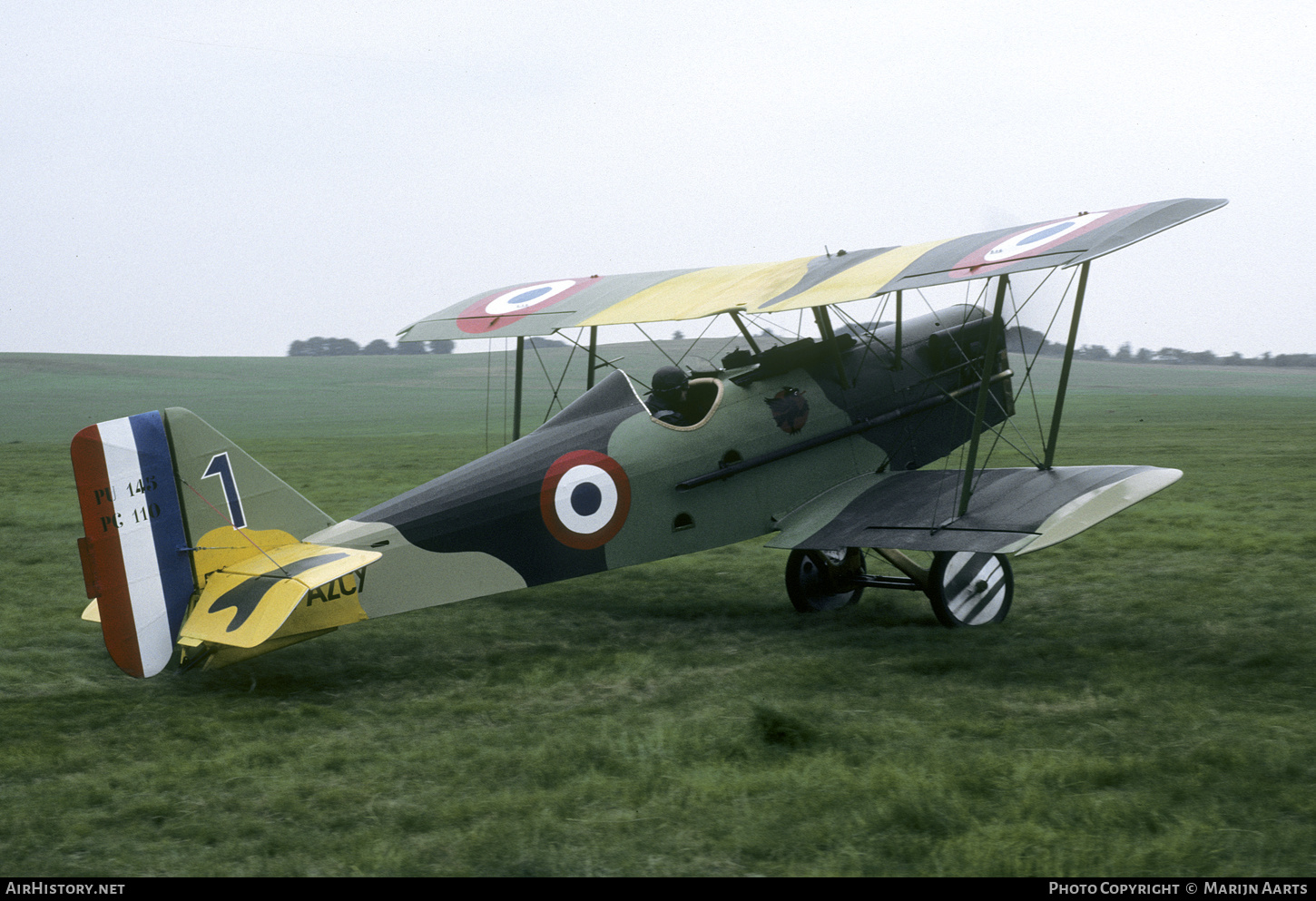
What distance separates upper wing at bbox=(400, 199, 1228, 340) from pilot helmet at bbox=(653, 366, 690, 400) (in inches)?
15.8

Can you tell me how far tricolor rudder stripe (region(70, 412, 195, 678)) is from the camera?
5.19m

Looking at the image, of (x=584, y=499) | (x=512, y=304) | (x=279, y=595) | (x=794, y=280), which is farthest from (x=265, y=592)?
(x=512, y=304)

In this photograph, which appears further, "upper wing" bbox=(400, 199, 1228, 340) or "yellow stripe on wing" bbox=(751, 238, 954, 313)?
"yellow stripe on wing" bbox=(751, 238, 954, 313)

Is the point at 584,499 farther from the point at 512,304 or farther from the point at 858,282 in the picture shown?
the point at 512,304

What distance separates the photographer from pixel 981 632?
→ 6797 millimetres

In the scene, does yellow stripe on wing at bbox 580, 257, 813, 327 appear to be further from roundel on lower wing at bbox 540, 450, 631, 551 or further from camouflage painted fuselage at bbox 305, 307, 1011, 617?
roundel on lower wing at bbox 540, 450, 631, 551

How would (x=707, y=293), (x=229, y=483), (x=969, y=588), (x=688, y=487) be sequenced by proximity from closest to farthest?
1. (x=229, y=483)
2. (x=969, y=588)
3. (x=688, y=487)
4. (x=707, y=293)

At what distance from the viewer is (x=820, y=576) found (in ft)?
25.6

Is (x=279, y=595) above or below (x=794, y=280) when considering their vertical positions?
below

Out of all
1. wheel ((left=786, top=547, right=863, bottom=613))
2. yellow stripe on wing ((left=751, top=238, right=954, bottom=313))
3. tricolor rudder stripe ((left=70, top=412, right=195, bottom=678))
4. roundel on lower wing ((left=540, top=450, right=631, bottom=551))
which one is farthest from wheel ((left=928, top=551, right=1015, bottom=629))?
tricolor rudder stripe ((left=70, top=412, right=195, bottom=678))

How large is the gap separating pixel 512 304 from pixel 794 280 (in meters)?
2.92

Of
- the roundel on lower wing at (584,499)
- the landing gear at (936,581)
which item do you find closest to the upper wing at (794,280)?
the roundel on lower wing at (584,499)

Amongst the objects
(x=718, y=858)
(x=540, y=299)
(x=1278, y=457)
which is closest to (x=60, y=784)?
(x=718, y=858)

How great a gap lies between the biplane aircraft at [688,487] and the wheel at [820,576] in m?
0.02
